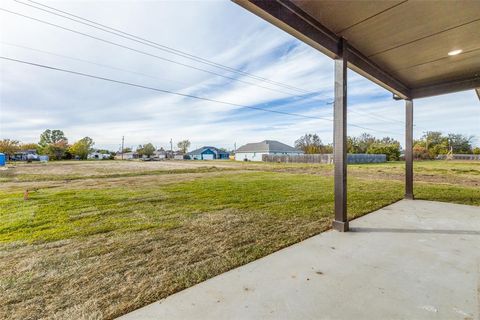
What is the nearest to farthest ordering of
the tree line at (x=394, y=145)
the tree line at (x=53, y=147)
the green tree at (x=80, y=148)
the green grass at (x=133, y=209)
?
the green grass at (x=133, y=209) → the tree line at (x=394, y=145) → the tree line at (x=53, y=147) → the green tree at (x=80, y=148)

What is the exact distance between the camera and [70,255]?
7.92ft

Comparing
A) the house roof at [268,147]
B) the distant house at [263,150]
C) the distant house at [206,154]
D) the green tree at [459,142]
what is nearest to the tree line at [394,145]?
the green tree at [459,142]

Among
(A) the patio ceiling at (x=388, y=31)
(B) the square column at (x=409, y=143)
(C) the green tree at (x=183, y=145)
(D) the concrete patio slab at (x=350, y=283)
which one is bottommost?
(D) the concrete patio slab at (x=350, y=283)

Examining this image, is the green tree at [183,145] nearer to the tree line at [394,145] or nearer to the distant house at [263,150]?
the distant house at [263,150]

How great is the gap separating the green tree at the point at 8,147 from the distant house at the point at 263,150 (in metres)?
39.7

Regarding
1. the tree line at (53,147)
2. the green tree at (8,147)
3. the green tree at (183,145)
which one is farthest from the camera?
the green tree at (183,145)

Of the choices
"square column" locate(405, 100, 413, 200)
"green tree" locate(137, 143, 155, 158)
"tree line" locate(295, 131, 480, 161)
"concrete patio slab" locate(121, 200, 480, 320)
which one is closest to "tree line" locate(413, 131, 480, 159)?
"tree line" locate(295, 131, 480, 161)

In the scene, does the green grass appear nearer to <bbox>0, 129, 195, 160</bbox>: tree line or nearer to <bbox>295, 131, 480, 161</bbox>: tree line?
<bbox>295, 131, 480, 161</bbox>: tree line

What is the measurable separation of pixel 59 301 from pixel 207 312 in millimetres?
1133

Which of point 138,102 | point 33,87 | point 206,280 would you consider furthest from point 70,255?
point 138,102

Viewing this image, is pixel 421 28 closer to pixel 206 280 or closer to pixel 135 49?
pixel 206 280

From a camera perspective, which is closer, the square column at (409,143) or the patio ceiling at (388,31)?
the patio ceiling at (388,31)

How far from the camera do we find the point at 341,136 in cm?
311

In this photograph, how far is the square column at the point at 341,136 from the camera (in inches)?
122
